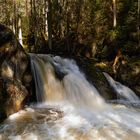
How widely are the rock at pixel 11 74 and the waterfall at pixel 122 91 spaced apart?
450 centimetres

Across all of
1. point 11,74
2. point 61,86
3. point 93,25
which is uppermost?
point 93,25

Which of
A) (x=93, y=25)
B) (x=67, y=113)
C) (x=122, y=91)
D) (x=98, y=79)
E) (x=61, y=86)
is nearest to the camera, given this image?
(x=67, y=113)

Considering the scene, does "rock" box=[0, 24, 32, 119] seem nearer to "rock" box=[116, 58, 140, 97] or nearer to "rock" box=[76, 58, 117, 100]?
"rock" box=[76, 58, 117, 100]

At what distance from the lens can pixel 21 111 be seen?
11570 mm

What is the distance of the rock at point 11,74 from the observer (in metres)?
11.1

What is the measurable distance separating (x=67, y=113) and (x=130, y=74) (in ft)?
20.1

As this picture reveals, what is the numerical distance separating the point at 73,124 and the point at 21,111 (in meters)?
2.46

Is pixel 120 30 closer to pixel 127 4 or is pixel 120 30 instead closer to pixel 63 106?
pixel 127 4

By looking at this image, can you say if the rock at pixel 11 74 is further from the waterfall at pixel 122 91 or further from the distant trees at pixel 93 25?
the distant trees at pixel 93 25

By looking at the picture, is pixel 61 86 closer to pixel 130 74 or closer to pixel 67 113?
pixel 67 113

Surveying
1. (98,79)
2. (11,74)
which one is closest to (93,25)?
(98,79)

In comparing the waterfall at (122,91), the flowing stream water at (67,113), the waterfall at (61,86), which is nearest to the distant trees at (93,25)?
the waterfall at (122,91)

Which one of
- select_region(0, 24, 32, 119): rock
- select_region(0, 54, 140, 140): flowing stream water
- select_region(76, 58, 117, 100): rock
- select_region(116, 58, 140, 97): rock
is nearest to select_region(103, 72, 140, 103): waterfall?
select_region(0, 54, 140, 140): flowing stream water

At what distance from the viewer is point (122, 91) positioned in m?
15.2
